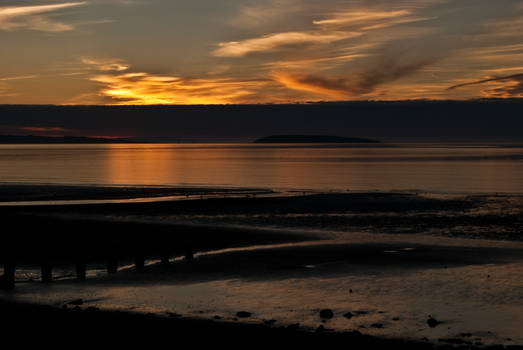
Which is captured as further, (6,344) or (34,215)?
(34,215)

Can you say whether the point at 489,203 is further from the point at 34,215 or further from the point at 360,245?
the point at 34,215

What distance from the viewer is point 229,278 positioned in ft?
74.9

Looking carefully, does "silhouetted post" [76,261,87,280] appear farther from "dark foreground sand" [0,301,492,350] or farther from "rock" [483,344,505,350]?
"rock" [483,344,505,350]

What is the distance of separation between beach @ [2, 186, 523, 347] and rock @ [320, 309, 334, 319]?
0.26 ft

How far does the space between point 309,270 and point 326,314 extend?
7.08 m

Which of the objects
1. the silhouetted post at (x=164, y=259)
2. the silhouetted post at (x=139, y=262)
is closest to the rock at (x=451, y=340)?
the silhouetted post at (x=164, y=259)

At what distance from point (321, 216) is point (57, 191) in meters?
36.4

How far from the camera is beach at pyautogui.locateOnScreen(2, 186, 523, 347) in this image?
674 inches

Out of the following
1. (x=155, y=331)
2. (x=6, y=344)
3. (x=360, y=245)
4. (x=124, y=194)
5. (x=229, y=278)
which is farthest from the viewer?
(x=124, y=194)

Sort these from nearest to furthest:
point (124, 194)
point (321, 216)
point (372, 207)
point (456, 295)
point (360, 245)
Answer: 1. point (456, 295)
2. point (360, 245)
3. point (321, 216)
4. point (372, 207)
5. point (124, 194)

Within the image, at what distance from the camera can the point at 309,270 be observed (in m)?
24.3

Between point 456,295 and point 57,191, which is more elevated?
point 57,191

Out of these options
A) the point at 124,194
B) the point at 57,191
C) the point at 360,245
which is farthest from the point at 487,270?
the point at 57,191

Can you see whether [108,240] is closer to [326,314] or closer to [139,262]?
[139,262]
